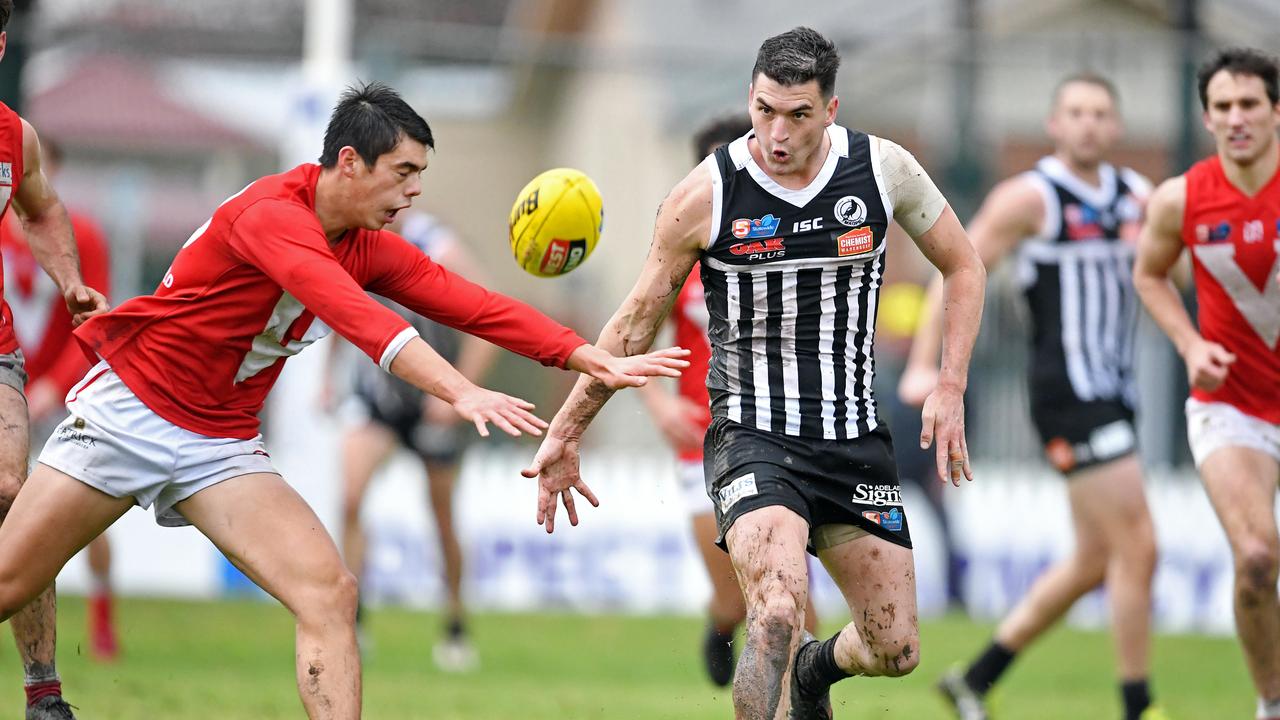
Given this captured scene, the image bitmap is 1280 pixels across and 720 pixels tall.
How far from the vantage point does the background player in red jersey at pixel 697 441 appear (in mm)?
7578

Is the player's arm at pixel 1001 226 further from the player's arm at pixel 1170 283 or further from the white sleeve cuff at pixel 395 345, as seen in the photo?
the white sleeve cuff at pixel 395 345

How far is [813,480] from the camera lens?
5.62 meters

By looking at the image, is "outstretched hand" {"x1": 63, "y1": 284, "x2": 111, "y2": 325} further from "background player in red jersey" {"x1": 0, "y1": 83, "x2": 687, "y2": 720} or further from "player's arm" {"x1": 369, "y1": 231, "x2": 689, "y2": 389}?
"player's arm" {"x1": 369, "y1": 231, "x2": 689, "y2": 389}

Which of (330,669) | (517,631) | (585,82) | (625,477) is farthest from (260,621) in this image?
(585,82)

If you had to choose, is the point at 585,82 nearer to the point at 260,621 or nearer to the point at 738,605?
the point at 260,621

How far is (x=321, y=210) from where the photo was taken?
5.45 metres

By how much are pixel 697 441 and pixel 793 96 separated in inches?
102

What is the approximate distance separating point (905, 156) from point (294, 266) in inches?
83.5

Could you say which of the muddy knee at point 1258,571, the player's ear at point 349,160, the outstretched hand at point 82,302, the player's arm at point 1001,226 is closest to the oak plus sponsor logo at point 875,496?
the muddy knee at point 1258,571

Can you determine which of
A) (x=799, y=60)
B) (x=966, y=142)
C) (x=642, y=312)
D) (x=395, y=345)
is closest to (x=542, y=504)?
(x=642, y=312)

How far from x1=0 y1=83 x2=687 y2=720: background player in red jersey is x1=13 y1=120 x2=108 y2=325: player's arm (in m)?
0.56

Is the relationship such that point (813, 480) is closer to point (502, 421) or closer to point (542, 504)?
point (542, 504)

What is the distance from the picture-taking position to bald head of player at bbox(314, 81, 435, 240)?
210 inches

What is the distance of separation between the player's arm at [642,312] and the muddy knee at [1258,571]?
2.68 metres
